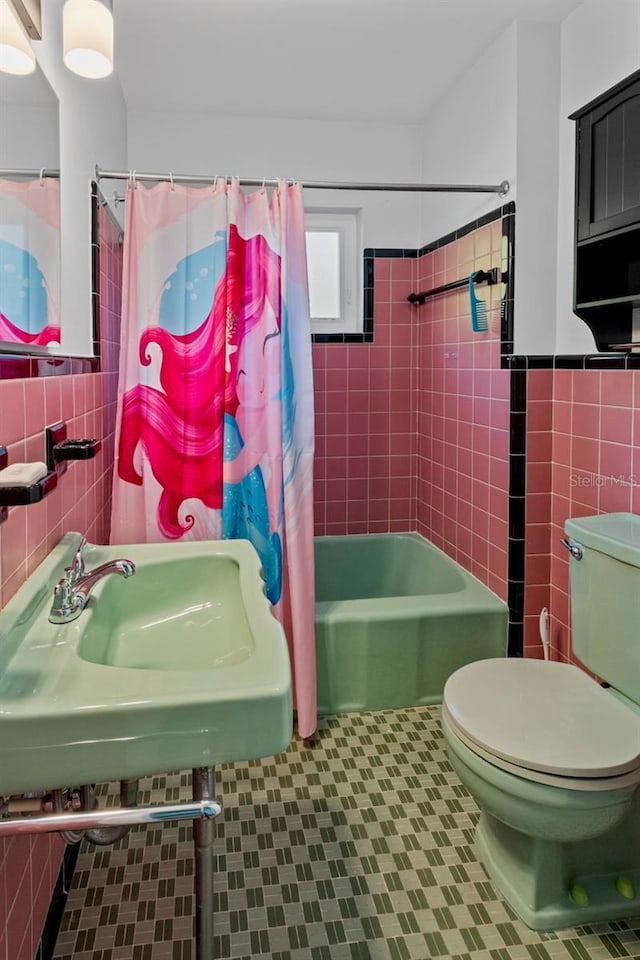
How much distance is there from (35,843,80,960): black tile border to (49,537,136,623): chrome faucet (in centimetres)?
73

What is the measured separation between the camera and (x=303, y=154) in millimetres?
3271

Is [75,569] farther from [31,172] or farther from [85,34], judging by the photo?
[85,34]

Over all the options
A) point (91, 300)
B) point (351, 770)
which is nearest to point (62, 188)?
point (91, 300)

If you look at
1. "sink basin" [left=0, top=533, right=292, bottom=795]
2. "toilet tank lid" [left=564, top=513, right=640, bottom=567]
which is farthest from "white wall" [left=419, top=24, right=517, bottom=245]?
"sink basin" [left=0, top=533, right=292, bottom=795]

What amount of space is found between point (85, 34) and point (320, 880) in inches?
83.5

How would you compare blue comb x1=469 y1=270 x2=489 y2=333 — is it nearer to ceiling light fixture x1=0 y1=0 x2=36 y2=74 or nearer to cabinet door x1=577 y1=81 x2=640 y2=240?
cabinet door x1=577 y1=81 x2=640 y2=240

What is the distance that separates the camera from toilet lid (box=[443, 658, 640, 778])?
1.50 m

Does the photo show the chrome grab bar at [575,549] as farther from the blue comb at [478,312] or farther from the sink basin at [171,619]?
the blue comb at [478,312]

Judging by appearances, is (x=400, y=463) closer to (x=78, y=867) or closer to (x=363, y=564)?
(x=363, y=564)

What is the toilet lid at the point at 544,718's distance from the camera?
150 cm

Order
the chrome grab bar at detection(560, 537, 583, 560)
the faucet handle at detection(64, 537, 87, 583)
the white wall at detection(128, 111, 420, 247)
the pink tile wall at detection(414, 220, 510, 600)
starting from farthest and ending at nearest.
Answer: the white wall at detection(128, 111, 420, 247)
the pink tile wall at detection(414, 220, 510, 600)
the chrome grab bar at detection(560, 537, 583, 560)
the faucet handle at detection(64, 537, 87, 583)

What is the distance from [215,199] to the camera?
7.48 ft

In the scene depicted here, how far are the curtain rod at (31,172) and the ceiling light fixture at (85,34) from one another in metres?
0.26

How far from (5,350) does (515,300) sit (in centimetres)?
175
